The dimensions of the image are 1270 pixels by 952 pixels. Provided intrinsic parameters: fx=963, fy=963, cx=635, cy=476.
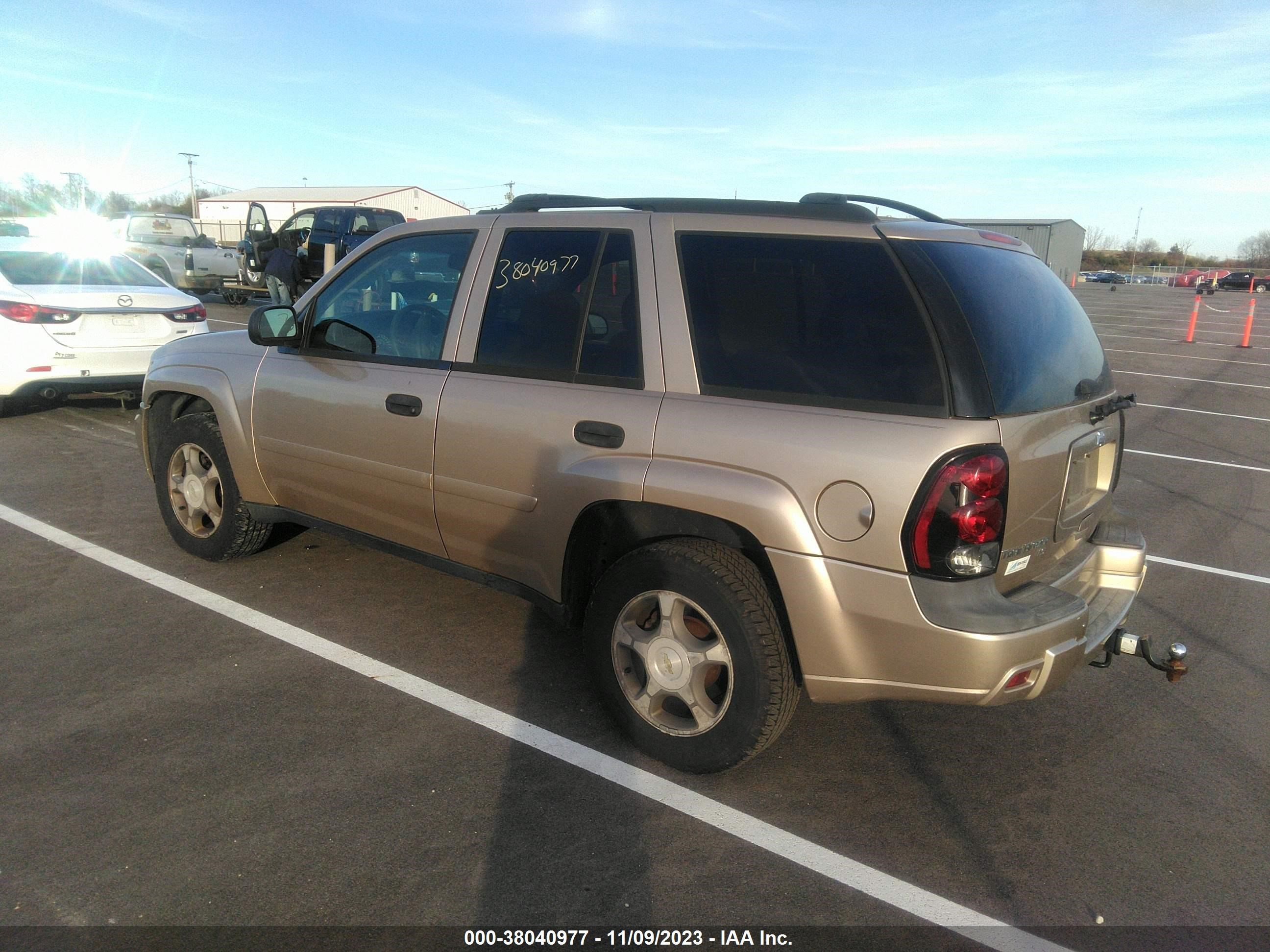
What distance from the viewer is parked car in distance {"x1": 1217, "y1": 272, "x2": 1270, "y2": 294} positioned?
59.6 m

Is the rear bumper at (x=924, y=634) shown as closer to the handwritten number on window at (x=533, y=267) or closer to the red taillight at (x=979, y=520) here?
the red taillight at (x=979, y=520)

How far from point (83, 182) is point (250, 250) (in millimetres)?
74068

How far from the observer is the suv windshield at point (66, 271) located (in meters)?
8.38

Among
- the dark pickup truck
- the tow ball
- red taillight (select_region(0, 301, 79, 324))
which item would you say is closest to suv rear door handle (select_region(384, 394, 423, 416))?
the tow ball

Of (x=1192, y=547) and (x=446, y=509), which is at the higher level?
(x=446, y=509)

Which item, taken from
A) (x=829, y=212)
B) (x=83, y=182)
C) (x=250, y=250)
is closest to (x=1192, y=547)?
(x=829, y=212)

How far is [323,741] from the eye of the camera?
11.4ft

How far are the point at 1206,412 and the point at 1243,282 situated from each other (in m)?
58.8

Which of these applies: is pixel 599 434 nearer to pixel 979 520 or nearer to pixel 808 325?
pixel 808 325

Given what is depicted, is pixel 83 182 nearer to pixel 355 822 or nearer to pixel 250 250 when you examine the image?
pixel 250 250

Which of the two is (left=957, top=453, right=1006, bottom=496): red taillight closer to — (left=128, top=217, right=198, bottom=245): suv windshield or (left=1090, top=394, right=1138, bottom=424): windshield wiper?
(left=1090, top=394, right=1138, bottom=424): windshield wiper

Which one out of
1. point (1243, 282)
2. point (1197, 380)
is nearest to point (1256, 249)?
point (1243, 282)

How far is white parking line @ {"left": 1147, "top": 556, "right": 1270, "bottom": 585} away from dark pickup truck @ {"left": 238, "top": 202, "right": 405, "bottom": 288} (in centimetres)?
1271

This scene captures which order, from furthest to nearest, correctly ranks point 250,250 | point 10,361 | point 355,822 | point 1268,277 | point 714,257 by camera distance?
point 1268,277
point 250,250
point 10,361
point 714,257
point 355,822
